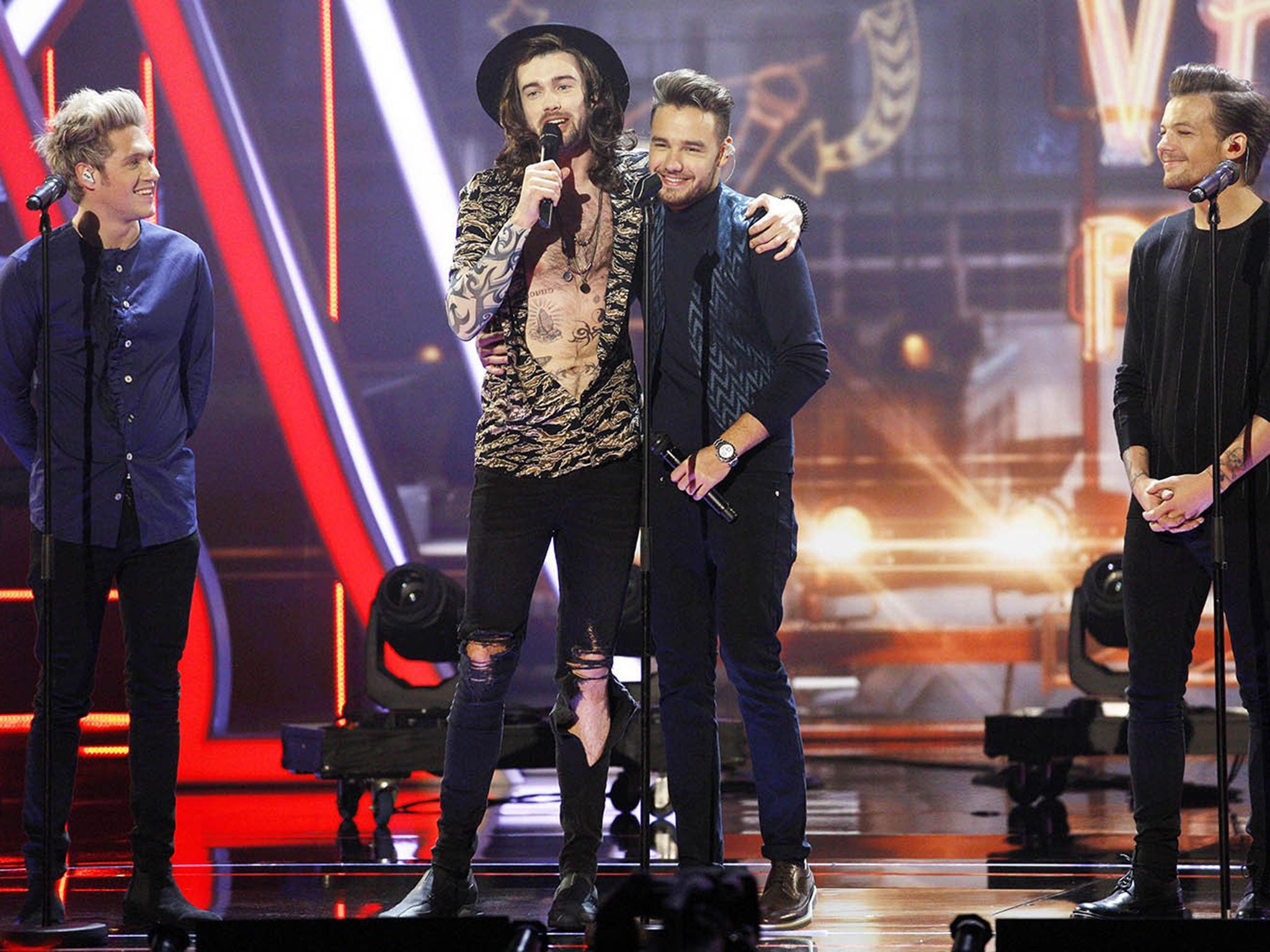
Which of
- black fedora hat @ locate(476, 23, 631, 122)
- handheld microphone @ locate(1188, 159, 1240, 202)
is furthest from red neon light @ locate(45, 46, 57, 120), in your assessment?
handheld microphone @ locate(1188, 159, 1240, 202)

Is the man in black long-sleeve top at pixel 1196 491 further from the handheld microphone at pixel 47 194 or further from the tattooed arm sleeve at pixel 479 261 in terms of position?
the handheld microphone at pixel 47 194

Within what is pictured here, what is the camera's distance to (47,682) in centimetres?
298

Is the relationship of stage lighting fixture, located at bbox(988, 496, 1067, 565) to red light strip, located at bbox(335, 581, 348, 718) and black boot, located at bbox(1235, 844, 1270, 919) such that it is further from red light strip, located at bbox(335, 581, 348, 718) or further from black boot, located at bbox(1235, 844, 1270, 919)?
black boot, located at bbox(1235, 844, 1270, 919)

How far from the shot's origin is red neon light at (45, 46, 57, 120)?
5.55 meters

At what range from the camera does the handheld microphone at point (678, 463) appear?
9.63ft

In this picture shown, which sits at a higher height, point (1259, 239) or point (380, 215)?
point (380, 215)

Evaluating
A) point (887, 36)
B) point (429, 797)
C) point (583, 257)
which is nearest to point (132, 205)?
point (583, 257)

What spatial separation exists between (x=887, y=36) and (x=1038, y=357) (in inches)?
52.8

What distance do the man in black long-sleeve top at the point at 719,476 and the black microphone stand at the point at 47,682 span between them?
1.15 m

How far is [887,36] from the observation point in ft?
18.8

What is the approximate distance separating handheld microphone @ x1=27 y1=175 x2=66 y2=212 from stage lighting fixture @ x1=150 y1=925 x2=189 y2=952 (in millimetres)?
1346

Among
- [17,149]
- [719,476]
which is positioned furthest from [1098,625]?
[17,149]

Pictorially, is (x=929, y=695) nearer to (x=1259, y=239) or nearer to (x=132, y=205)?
(x=1259, y=239)

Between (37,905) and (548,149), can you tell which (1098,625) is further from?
(37,905)
